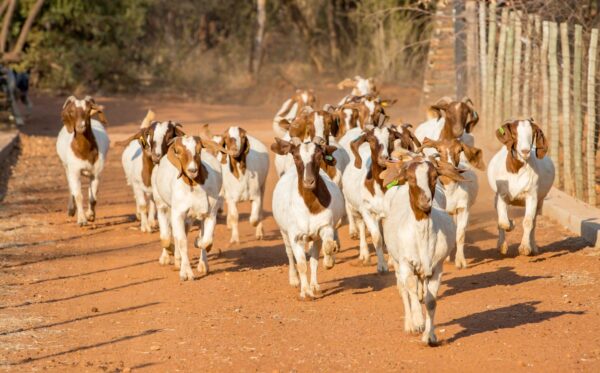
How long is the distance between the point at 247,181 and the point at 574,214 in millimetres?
4207

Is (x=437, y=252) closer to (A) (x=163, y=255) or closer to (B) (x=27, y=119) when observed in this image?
(A) (x=163, y=255)

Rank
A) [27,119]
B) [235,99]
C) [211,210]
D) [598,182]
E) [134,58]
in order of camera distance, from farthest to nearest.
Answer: [134,58] → [235,99] → [27,119] → [598,182] → [211,210]

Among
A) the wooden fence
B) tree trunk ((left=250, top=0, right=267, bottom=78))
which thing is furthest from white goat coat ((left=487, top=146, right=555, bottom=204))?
tree trunk ((left=250, top=0, right=267, bottom=78))

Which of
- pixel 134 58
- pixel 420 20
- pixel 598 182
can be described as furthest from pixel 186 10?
pixel 598 182

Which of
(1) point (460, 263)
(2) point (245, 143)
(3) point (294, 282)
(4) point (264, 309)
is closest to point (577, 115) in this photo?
(1) point (460, 263)

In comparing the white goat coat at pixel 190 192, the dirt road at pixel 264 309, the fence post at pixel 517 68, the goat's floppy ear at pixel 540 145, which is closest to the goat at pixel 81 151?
the dirt road at pixel 264 309

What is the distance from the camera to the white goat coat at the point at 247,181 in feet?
51.2

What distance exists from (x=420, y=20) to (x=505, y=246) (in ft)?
81.4

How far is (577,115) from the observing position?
666 inches

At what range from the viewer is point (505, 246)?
13.8 m

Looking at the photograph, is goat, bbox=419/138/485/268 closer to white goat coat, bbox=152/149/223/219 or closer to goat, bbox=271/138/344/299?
goat, bbox=271/138/344/299

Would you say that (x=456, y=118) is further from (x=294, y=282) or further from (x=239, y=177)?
(x=294, y=282)

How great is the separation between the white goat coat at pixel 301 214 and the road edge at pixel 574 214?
11.9 ft

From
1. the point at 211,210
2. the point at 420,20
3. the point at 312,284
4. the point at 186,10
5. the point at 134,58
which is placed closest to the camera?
the point at 312,284
